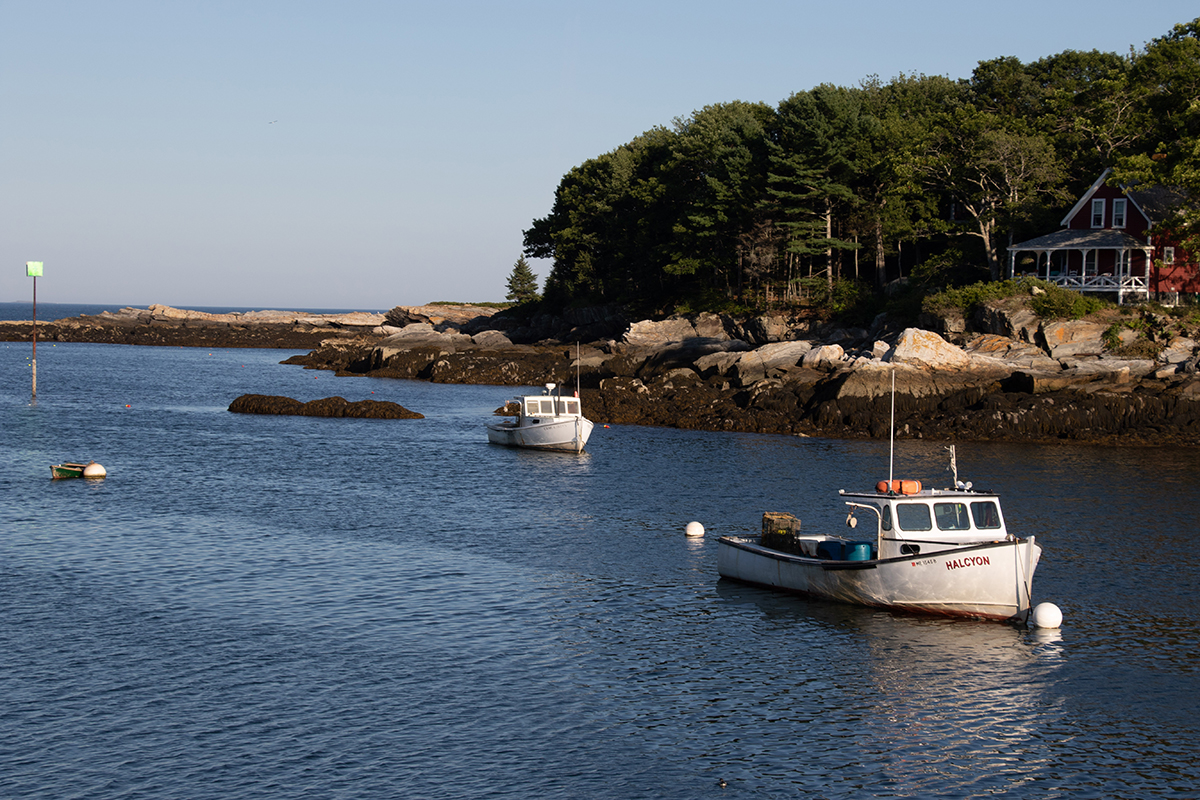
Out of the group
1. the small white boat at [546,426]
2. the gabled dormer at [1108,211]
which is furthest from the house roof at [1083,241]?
the small white boat at [546,426]

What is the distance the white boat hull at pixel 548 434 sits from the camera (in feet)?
156

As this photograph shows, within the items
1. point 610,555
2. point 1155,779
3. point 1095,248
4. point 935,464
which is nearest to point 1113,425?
point 935,464

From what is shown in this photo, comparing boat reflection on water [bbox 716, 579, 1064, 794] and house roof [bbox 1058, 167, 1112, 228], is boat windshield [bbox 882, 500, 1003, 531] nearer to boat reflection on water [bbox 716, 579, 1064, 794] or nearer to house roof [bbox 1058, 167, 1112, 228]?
boat reflection on water [bbox 716, 579, 1064, 794]

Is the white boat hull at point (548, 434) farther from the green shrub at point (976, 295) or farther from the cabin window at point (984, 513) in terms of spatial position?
the cabin window at point (984, 513)

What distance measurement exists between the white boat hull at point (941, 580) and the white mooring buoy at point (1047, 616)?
394mm

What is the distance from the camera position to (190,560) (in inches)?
1059

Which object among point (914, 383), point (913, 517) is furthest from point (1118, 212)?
point (913, 517)

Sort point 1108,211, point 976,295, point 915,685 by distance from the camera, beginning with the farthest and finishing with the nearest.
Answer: point 1108,211 → point 976,295 → point 915,685

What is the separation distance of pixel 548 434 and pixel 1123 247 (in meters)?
34.5

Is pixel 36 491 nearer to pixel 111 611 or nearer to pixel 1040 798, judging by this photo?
pixel 111 611

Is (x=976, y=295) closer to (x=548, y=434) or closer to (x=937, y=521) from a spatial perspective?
(x=548, y=434)

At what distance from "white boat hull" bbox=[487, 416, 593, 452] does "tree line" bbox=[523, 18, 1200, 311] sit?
30.6 m

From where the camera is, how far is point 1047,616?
21.2m

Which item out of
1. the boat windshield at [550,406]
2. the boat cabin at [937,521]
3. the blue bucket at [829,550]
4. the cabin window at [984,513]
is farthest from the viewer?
the boat windshield at [550,406]
